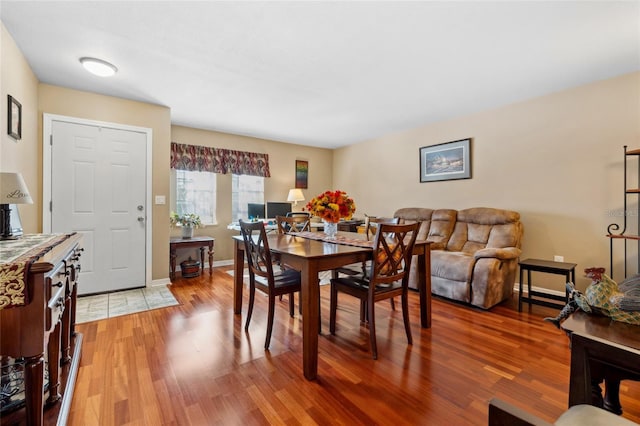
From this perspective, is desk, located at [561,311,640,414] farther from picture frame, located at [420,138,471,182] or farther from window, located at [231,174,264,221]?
window, located at [231,174,264,221]

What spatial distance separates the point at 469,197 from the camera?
4227 mm

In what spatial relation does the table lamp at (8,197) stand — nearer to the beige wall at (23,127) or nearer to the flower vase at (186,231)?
the beige wall at (23,127)

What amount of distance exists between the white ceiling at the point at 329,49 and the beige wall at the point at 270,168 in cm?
113

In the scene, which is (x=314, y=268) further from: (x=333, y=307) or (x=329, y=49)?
(x=329, y=49)

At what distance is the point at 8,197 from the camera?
164cm

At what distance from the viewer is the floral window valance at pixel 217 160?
4.71 metres

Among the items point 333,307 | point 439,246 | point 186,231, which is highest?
point 186,231

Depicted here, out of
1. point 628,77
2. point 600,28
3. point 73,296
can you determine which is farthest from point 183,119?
point 628,77

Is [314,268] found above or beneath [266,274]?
above

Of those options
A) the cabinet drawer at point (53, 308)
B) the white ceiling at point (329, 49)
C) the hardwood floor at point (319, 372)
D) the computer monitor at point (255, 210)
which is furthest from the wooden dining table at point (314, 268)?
the computer monitor at point (255, 210)

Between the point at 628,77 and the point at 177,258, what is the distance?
19.7ft

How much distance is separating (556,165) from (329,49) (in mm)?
2966

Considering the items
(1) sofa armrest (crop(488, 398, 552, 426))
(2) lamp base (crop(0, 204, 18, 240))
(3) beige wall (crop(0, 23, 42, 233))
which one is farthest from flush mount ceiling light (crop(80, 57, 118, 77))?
(1) sofa armrest (crop(488, 398, 552, 426))

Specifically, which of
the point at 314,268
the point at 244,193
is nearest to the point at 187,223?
the point at 244,193
